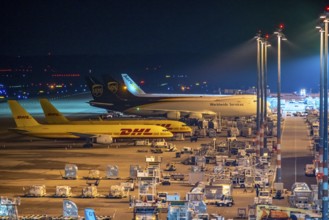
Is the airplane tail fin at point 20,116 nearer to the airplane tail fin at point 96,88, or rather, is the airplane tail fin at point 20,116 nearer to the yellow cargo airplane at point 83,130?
the yellow cargo airplane at point 83,130

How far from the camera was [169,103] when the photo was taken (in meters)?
116

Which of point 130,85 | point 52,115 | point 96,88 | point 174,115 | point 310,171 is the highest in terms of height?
point 130,85

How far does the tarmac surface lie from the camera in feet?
145

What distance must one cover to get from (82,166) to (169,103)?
51741mm

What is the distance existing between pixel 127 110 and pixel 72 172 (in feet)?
209

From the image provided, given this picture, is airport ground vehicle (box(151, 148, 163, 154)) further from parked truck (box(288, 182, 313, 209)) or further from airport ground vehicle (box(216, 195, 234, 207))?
parked truck (box(288, 182, 313, 209))

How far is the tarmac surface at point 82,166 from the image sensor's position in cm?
4419

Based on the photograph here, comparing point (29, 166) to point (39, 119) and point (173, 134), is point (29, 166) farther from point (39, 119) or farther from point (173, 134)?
point (39, 119)

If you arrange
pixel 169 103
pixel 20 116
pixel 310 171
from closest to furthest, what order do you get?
1. pixel 310 171
2. pixel 20 116
3. pixel 169 103

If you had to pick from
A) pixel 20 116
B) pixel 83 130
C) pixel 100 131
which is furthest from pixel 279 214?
pixel 83 130

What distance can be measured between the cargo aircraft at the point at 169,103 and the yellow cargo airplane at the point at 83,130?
28838 millimetres

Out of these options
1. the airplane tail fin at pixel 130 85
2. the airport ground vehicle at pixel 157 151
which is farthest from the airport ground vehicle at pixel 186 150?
the airplane tail fin at pixel 130 85

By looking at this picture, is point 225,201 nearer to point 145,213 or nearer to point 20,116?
point 145,213

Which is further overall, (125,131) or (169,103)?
(169,103)
